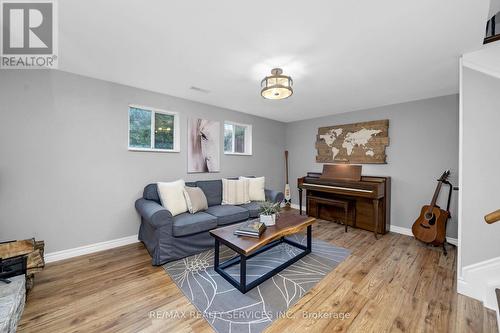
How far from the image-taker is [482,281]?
1825 mm

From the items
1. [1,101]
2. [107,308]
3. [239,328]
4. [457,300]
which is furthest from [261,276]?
[1,101]

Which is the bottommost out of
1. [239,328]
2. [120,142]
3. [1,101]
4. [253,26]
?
[239,328]

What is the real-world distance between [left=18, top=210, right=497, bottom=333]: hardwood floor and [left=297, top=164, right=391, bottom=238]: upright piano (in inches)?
37.9

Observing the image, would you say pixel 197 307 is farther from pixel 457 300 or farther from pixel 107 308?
pixel 457 300

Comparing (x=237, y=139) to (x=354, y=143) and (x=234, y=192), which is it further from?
(x=354, y=143)

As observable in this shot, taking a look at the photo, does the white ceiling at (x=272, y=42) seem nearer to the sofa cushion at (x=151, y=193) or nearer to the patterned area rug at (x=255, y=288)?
the sofa cushion at (x=151, y=193)

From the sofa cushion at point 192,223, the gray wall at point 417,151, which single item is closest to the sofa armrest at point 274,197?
the sofa cushion at point 192,223

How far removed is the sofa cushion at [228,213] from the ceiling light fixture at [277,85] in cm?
180

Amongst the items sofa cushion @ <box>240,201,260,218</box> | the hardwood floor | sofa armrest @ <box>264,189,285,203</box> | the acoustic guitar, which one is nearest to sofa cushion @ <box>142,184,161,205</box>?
the hardwood floor

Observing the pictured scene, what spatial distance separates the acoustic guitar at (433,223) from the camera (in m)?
2.82

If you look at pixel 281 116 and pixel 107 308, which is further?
pixel 281 116

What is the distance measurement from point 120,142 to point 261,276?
266 cm

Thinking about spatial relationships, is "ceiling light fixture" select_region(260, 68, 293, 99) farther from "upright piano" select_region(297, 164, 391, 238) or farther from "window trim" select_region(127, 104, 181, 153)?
"upright piano" select_region(297, 164, 391, 238)

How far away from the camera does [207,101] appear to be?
362 centimetres
